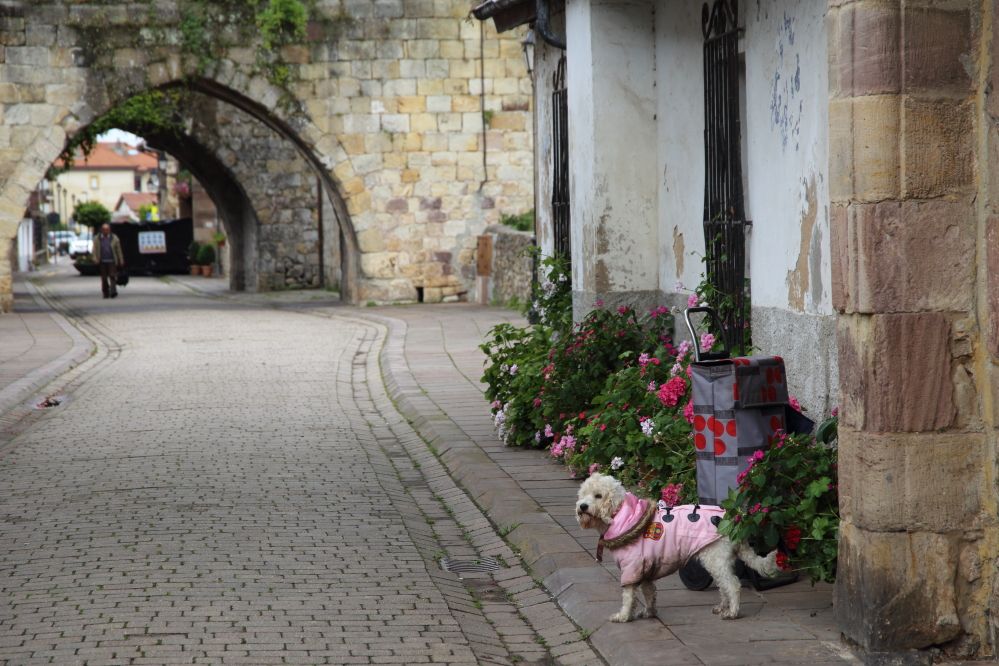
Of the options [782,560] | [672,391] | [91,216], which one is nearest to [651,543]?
[782,560]

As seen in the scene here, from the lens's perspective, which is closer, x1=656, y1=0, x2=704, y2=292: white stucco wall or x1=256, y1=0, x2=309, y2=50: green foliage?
x1=656, y1=0, x2=704, y2=292: white stucco wall

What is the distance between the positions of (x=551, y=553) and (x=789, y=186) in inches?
78.6

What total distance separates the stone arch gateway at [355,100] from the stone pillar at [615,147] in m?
14.7

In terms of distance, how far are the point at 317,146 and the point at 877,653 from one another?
20021 mm

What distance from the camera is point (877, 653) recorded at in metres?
4.26

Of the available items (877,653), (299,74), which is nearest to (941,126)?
(877,653)

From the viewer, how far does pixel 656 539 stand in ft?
16.0

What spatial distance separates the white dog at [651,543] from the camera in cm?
484

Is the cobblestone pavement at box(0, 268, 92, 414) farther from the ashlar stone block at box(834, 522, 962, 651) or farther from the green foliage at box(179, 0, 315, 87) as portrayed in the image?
the ashlar stone block at box(834, 522, 962, 651)

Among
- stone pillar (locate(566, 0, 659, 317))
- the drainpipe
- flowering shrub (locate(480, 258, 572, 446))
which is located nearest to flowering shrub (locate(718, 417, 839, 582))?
flowering shrub (locate(480, 258, 572, 446))

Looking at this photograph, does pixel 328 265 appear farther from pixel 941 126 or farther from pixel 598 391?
pixel 941 126

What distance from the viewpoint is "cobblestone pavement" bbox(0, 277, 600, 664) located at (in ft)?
16.0

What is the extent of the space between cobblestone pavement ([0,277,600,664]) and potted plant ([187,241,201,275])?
119 feet

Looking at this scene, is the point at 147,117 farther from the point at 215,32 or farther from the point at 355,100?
the point at 355,100
